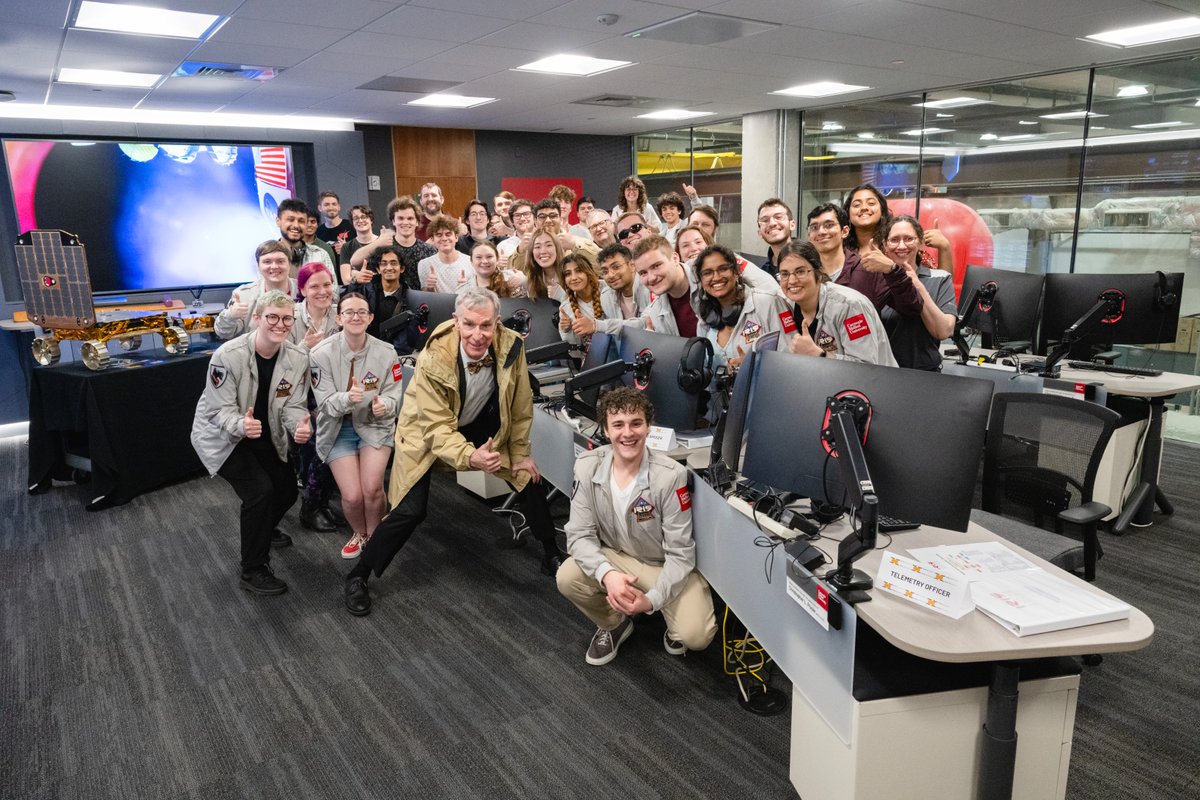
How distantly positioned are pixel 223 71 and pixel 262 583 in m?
3.90

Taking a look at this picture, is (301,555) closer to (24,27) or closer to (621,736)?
(621,736)

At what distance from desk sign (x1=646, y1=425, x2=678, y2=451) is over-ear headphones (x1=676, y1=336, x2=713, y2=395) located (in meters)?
0.16

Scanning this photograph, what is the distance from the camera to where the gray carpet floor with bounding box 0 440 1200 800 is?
2.16 metres

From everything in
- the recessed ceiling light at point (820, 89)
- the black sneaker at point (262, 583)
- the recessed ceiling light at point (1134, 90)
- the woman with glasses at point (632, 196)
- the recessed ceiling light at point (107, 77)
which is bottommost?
the black sneaker at point (262, 583)

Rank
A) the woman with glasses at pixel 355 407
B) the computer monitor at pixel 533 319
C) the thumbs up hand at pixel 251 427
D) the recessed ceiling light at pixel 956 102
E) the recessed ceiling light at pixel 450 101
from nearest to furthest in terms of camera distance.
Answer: the thumbs up hand at pixel 251 427 < the woman with glasses at pixel 355 407 < the computer monitor at pixel 533 319 < the recessed ceiling light at pixel 450 101 < the recessed ceiling light at pixel 956 102

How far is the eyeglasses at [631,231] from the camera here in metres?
4.97

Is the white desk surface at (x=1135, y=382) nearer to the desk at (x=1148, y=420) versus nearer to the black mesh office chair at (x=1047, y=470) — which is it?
the desk at (x=1148, y=420)

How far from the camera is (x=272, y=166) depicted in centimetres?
779

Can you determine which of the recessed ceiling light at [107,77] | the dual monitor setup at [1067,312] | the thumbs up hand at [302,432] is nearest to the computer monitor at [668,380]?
the thumbs up hand at [302,432]

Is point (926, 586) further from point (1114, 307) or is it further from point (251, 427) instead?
point (1114, 307)

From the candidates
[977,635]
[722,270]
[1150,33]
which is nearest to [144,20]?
[722,270]

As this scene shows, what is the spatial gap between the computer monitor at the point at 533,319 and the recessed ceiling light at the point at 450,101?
13.0 feet

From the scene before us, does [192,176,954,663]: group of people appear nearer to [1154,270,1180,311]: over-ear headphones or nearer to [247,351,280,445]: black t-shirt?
[247,351,280,445]: black t-shirt

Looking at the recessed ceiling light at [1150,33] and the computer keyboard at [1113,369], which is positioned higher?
the recessed ceiling light at [1150,33]
